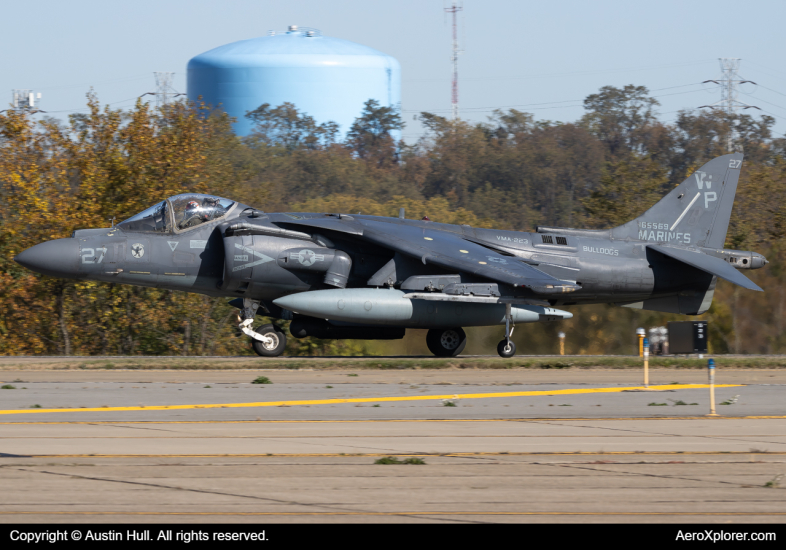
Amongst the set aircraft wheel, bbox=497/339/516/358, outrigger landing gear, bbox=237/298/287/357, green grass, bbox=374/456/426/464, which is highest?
green grass, bbox=374/456/426/464

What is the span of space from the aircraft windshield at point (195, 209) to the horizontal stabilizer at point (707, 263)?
11.1 metres

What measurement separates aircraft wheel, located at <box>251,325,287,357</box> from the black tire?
12.2 feet

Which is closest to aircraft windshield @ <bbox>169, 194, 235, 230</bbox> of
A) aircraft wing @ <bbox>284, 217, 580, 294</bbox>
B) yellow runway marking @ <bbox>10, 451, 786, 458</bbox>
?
aircraft wing @ <bbox>284, 217, 580, 294</bbox>

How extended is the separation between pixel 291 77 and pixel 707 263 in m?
70.6

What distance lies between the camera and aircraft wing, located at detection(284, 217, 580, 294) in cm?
1955

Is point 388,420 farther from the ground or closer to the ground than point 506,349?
farther from the ground

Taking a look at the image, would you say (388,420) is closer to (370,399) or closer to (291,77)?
(370,399)

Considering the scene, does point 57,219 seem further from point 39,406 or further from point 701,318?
point 701,318

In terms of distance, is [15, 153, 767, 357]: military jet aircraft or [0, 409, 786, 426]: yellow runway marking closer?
[0, 409, 786, 426]: yellow runway marking

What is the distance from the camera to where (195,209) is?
20.2 m

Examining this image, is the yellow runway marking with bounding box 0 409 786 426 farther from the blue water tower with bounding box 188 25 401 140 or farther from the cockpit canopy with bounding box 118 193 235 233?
the blue water tower with bounding box 188 25 401 140

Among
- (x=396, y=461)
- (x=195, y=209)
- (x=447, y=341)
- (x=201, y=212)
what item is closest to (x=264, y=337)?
(x=201, y=212)
